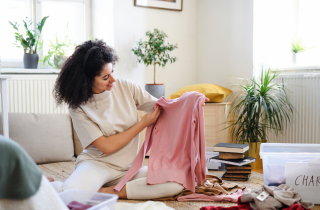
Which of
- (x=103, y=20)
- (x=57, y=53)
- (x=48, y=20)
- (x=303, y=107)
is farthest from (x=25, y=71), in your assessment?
(x=303, y=107)

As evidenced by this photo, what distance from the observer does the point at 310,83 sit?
8.86 ft

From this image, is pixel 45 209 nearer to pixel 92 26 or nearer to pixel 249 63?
pixel 249 63

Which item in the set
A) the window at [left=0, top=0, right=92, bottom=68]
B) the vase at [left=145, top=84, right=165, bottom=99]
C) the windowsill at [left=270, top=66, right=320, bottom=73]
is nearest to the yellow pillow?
the vase at [left=145, top=84, right=165, bottom=99]

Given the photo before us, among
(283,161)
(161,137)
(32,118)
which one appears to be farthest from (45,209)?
(32,118)

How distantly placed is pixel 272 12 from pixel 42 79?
2.37 metres

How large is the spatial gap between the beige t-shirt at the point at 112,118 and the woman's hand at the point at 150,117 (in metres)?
0.07

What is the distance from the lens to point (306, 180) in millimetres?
1708

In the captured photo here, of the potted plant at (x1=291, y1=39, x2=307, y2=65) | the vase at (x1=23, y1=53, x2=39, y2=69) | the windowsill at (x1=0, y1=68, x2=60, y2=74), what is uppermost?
the potted plant at (x1=291, y1=39, x2=307, y2=65)

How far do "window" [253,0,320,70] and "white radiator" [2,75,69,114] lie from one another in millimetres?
2092

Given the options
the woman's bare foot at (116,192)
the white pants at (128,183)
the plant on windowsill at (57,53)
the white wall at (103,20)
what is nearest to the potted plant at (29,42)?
the plant on windowsill at (57,53)

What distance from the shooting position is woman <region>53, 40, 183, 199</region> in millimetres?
1745

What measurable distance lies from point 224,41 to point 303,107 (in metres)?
1.12

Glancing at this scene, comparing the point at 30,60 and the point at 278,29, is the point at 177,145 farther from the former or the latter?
the point at 30,60

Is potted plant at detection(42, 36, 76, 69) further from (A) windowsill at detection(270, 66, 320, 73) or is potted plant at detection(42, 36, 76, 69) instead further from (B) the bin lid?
(B) the bin lid
